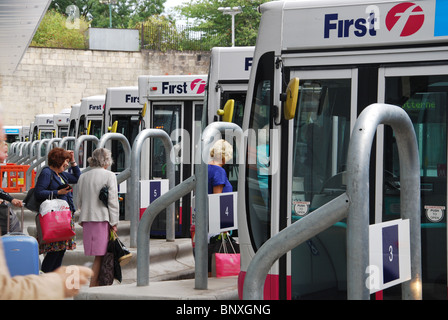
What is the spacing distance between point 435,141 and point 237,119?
494cm

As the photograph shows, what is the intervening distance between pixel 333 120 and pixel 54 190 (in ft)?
12.9

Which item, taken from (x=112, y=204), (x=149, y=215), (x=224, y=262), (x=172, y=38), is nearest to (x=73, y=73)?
(x=172, y=38)

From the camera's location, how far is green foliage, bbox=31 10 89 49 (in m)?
56.5

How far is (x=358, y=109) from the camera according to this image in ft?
18.4

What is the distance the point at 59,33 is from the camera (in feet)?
195

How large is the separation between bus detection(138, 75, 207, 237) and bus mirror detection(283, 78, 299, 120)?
654 cm

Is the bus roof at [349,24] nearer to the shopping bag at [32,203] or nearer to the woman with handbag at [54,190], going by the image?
the woman with handbag at [54,190]

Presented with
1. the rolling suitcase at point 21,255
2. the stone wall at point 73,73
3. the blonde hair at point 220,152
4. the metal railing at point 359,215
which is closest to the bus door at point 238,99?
the blonde hair at point 220,152

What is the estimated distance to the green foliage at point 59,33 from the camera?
2223 inches

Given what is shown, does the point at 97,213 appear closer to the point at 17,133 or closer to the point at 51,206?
the point at 51,206

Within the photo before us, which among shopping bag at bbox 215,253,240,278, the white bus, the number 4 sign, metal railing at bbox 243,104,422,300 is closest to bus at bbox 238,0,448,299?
shopping bag at bbox 215,253,240,278

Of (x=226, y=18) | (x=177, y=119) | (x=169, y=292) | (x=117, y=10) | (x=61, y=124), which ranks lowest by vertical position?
(x=169, y=292)

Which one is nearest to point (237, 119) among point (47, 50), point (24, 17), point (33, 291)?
point (33, 291)
